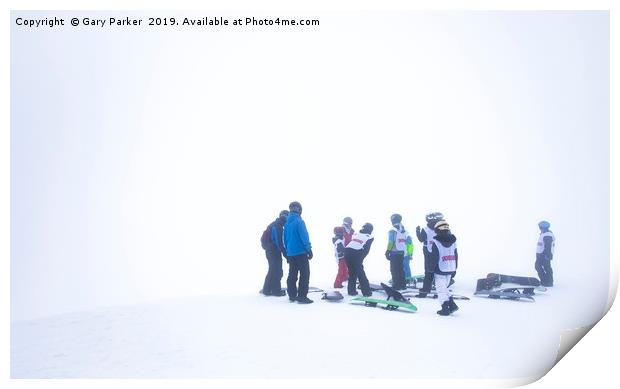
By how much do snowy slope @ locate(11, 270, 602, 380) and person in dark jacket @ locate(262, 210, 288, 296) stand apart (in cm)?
97

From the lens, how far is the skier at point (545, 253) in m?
10.7

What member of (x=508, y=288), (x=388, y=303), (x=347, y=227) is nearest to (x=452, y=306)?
(x=388, y=303)

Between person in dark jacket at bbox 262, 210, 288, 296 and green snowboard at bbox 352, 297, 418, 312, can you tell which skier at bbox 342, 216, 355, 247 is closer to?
person in dark jacket at bbox 262, 210, 288, 296

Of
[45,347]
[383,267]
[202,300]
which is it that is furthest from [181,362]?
[383,267]

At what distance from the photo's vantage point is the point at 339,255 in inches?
417

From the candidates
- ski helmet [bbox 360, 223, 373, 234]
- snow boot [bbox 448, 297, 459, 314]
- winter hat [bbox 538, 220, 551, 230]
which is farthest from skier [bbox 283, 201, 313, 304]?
winter hat [bbox 538, 220, 551, 230]

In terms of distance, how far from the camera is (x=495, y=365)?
647 cm

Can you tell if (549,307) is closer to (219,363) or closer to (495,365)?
(495,365)

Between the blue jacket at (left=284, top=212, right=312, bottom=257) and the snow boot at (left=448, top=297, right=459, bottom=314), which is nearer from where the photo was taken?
the snow boot at (left=448, top=297, right=459, bottom=314)

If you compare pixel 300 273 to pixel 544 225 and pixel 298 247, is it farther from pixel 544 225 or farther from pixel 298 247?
pixel 544 225

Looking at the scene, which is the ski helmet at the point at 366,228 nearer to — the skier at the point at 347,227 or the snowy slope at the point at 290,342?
the skier at the point at 347,227

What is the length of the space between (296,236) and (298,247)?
0.67 feet

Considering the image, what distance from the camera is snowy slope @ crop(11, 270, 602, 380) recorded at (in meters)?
6.33

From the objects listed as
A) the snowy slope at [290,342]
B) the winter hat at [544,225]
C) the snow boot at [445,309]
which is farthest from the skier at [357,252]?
the winter hat at [544,225]
